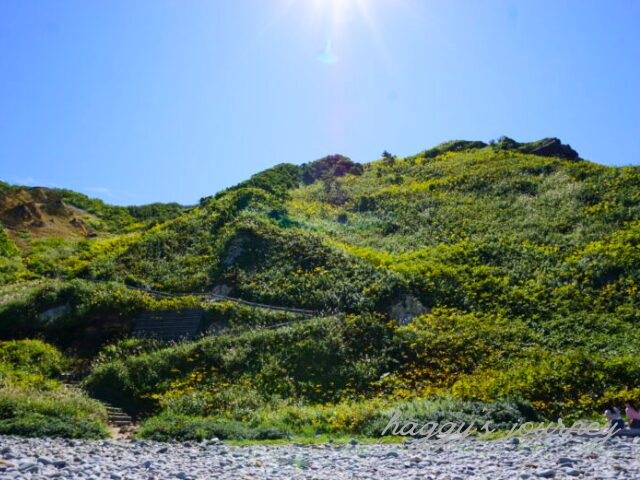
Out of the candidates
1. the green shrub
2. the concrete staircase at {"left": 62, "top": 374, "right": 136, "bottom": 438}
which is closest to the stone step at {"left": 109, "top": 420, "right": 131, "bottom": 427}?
the concrete staircase at {"left": 62, "top": 374, "right": 136, "bottom": 438}

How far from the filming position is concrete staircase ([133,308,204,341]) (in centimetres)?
2469

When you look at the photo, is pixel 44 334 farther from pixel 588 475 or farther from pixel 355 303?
pixel 588 475

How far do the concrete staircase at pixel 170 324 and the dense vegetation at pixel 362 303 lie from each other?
66 centimetres

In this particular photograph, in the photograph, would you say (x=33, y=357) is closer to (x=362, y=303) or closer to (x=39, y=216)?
(x=362, y=303)

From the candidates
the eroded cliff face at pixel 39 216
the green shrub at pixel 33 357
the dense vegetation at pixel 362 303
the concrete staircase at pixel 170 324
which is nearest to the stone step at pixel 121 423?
the dense vegetation at pixel 362 303

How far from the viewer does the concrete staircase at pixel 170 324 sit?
24.7m

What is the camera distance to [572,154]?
59.0 metres

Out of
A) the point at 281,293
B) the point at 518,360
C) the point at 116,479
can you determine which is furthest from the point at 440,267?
the point at 116,479

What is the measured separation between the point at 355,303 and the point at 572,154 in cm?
4302

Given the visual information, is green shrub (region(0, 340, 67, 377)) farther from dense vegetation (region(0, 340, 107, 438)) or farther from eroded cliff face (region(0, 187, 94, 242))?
eroded cliff face (region(0, 187, 94, 242))

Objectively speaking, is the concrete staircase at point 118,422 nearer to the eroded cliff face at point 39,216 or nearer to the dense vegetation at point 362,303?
the dense vegetation at point 362,303

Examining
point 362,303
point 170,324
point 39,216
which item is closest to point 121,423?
point 170,324

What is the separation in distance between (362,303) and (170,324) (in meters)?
8.60

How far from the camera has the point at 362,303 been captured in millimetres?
25516
